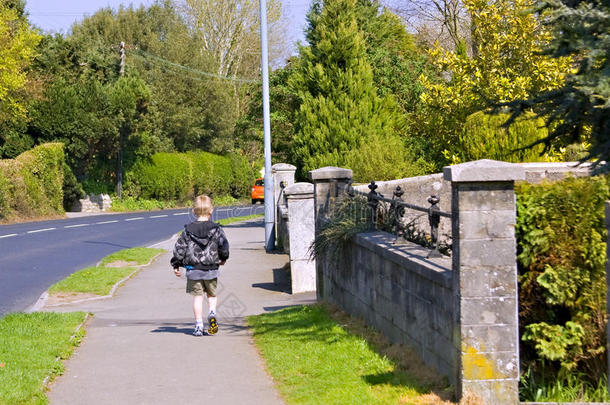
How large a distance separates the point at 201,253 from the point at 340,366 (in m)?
3.22

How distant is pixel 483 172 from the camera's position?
20.6 ft

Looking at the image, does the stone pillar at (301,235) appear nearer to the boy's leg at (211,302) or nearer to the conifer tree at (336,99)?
the boy's leg at (211,302)

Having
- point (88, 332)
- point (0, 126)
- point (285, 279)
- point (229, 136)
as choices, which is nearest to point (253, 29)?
point (229, 136)

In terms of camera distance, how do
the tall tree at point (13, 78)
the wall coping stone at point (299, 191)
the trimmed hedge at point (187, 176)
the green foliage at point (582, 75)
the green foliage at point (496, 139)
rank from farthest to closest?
1. the trimmed hedge at point (187, 176)
2. the tall tree at point (13, 78)
3. the green foliage at point (496, 139)
4. the wall coping stone at point (299, 191)
5. the green foliage at point (582, 75)

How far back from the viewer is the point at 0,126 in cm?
4197

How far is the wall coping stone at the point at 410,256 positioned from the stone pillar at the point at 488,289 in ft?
1.15

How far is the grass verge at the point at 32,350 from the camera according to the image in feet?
23.5

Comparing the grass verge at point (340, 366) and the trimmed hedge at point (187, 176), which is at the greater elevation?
the trimmed hedge at point (187, 176)

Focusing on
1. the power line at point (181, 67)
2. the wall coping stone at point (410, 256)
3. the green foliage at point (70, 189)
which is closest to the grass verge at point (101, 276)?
the wall coping stone at point (410, 256)

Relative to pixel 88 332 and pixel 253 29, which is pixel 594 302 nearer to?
pixel 88 332

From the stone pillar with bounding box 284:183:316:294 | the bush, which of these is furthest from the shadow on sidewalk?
the bush

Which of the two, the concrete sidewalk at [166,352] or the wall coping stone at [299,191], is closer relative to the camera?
the concrete sidewalk at [166,352]

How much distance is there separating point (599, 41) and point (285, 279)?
11059 millimetres

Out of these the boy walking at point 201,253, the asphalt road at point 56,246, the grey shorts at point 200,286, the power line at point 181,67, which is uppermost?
the power line at point 181,67
